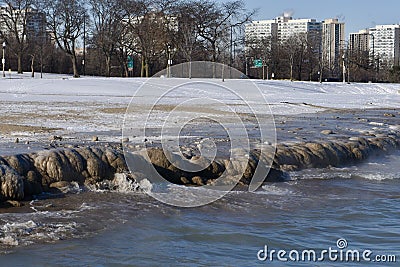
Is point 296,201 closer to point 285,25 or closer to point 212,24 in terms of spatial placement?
point 212,24

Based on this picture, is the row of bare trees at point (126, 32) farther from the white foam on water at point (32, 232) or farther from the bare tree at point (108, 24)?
the white foam on water at point (32, 232)

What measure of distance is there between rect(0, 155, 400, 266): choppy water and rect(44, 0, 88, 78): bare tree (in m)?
49.4

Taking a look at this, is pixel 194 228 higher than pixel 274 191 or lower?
lower

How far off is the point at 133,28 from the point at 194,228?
5421 cm

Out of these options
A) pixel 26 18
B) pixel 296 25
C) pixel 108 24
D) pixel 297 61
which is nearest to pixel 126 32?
pixel 108 24

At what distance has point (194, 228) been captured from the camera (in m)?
8.82

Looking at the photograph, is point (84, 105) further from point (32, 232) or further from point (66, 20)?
point (66, 20)

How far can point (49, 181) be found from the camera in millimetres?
10586

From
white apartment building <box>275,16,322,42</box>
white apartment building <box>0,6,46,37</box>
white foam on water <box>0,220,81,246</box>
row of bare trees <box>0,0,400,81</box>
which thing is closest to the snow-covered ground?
white foam on water <box>0,220,81,246</box>

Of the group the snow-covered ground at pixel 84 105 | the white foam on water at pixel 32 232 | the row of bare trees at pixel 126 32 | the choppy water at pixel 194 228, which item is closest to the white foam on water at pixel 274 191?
the choppy water at pixel 194 228

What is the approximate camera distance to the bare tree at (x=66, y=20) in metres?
58.5

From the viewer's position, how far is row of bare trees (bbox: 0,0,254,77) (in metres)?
58.9

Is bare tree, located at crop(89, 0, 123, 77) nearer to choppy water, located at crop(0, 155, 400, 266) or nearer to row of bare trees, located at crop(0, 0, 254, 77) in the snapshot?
row of bare trees, located at crop(0, 0, 254, 77)

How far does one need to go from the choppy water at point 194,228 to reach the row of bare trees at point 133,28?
46.1 metres
